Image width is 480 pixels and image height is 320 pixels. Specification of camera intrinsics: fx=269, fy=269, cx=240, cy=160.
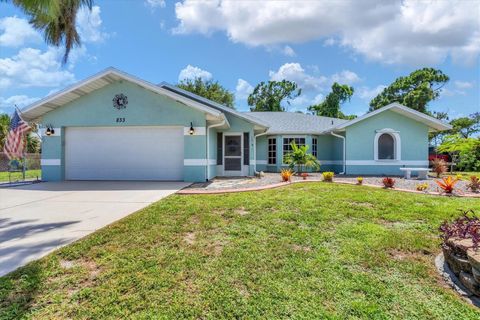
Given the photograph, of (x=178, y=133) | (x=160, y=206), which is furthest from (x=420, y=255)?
(x=178, y=133)

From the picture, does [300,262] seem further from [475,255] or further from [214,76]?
[214,76]

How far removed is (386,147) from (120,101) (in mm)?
14975

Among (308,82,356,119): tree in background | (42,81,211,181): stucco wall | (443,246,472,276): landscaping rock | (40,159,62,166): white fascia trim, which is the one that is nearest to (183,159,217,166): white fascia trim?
(42,81,211,181): stucco wall

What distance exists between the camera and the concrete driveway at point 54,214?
4301mm

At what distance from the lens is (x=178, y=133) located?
12.6 meters

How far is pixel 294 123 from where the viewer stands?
64.9ft

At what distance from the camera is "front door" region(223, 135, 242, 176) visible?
15.2 metres

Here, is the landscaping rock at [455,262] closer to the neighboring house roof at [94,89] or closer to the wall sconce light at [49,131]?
the neighboring house roof at [94,89]

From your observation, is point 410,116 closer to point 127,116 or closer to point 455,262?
point 455,262

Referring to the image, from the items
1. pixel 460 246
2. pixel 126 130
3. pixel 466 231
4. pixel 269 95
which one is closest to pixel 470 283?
pixel 460 246

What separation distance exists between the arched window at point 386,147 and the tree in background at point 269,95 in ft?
81.7

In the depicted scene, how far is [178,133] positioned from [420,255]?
416 inches

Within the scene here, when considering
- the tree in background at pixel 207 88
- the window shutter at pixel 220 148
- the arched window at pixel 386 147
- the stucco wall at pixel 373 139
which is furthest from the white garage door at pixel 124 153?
the tree in background at pixel 207 88

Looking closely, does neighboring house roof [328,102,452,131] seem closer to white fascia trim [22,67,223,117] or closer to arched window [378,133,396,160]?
arched window [378,133,396,160]
